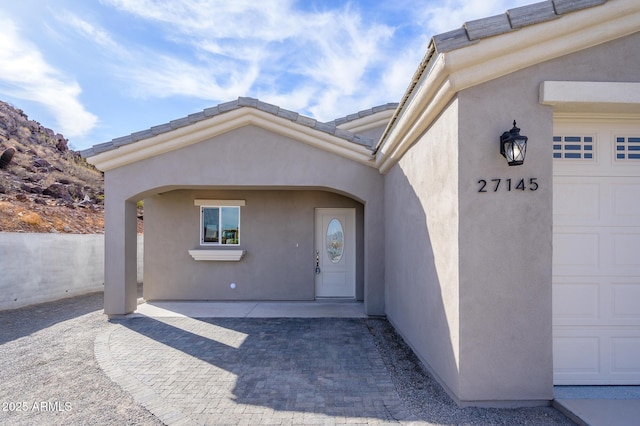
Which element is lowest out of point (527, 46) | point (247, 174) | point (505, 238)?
point (505, 238)

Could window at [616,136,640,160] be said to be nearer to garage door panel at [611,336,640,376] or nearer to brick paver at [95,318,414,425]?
garage door panel at [611,336,640,376]

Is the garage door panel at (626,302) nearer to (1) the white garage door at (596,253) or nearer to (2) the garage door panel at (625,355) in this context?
(1) the white garage door at (596,253)

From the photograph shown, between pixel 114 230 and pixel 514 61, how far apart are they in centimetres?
854

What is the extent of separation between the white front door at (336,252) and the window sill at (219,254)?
2.30 meters

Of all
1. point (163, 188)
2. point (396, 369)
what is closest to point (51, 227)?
point (163, 188)

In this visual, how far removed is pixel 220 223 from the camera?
9.84m

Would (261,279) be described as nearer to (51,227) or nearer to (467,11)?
(467,11)

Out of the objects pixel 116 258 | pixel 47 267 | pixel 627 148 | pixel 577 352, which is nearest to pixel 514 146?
pixel 627 148

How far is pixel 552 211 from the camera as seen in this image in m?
3.91

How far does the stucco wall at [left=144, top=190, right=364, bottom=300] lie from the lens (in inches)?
381

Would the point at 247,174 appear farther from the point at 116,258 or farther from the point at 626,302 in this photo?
the point at 626,302

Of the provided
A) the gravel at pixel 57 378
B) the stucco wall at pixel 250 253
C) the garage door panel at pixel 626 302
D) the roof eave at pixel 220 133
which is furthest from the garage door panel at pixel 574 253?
the stucco wall at pixel 250 253

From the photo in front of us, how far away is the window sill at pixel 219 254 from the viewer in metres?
9.45

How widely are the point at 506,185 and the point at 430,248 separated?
135 cm
